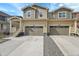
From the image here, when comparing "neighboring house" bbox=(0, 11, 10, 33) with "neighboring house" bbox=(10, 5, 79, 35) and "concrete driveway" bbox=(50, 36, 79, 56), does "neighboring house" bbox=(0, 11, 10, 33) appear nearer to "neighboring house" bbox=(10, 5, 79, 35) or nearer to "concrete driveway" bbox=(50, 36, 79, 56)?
"neighboring house" bbox=(10, 5, 79, 35)

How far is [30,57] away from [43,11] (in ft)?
38.0

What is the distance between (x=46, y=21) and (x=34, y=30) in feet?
7.28

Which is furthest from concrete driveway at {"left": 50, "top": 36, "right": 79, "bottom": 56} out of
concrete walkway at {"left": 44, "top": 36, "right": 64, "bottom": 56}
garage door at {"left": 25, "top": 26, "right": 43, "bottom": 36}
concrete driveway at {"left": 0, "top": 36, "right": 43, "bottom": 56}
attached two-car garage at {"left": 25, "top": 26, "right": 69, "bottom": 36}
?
garage door at {"left": 25, "top": 26, "right": 43, "bottom": 36}

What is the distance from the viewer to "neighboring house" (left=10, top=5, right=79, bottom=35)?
50.6 feet

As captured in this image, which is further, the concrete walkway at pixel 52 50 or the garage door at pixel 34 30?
the garage door at pixel 34 30

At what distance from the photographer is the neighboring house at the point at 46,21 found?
15409 millimetres

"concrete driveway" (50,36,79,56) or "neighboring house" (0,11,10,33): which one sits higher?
"neighboring house" (0,11,10,33)

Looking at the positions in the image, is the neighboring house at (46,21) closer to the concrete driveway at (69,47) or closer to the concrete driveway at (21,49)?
the concrete driveway at (69,47)

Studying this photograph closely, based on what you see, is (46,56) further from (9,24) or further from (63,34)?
(9,24)

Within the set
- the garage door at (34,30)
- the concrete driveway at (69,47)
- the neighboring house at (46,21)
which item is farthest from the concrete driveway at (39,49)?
the neighboring house at (46,21)

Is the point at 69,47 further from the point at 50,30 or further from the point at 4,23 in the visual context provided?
the point at 4,23

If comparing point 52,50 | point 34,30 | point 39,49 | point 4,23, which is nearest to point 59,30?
point 34,30

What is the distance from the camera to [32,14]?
17469 mm

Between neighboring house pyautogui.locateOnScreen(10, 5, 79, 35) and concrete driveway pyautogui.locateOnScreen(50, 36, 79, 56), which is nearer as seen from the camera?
concrete driveway pyautogui.locateOnScreen(50, 36, 79, 56)
